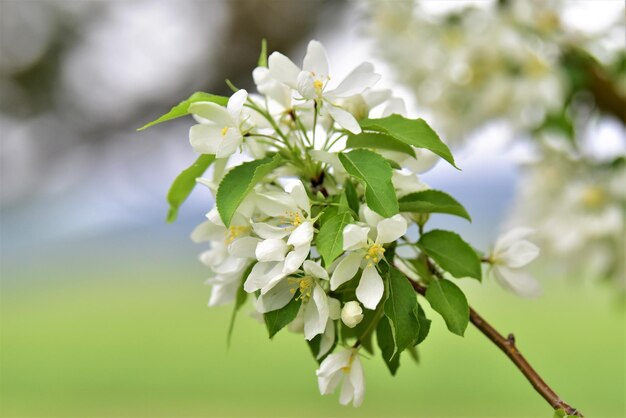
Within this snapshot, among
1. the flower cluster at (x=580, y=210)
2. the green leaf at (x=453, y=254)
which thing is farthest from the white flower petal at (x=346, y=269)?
the flower cluster at (x=580, y=210)

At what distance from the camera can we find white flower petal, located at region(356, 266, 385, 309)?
2.08 ft

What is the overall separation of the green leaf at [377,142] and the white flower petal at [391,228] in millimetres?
116

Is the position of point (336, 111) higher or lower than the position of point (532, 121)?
lower

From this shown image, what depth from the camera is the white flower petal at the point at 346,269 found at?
0.64 metres

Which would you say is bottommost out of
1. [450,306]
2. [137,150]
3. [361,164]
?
[450,306]

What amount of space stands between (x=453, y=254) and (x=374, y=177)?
14 centimetres

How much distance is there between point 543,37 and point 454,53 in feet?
0.71

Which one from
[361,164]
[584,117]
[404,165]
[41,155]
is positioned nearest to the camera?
[361,164]

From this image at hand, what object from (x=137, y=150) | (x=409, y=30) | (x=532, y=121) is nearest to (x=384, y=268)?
(x=532, y=121)

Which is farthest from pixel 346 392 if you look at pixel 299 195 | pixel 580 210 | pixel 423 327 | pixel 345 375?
pixel 580 210

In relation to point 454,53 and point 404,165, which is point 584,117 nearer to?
point 454,53

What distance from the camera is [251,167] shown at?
696mm

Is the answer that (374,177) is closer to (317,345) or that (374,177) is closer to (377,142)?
(377,142)

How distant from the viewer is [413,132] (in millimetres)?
678
